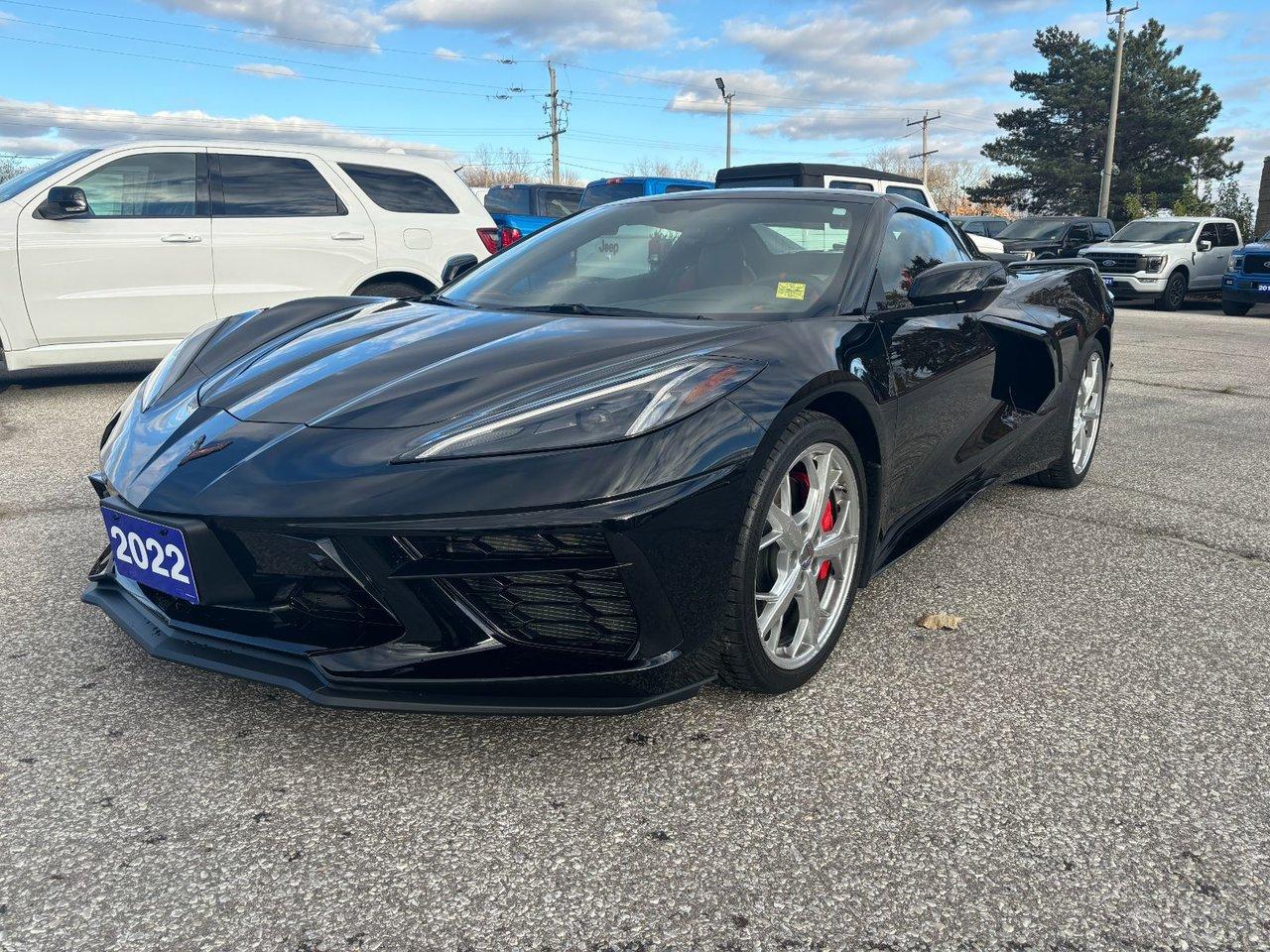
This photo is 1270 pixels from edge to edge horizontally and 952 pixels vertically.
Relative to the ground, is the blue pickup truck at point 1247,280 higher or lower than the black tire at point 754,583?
higher

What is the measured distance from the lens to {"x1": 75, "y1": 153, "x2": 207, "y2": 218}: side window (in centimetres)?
657

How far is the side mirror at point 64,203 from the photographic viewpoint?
6.24 metres

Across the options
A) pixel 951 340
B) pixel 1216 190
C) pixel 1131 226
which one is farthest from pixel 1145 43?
pixel 951 340

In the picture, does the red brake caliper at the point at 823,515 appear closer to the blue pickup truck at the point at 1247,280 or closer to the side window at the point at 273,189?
the side window at the point at 273,189

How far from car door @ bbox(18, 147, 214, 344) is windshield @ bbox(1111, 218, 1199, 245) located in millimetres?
16593

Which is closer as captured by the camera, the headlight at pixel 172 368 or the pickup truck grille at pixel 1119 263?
the headlight at pixel 172 368

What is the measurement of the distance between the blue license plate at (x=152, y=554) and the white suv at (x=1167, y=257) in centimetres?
1788

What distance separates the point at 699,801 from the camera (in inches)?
80.4

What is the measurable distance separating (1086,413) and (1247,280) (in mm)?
13689

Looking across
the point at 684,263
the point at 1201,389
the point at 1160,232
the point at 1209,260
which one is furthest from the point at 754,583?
the point at 1209,260

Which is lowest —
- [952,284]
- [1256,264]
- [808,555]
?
[808,555]

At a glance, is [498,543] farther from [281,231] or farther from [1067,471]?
[281,231]

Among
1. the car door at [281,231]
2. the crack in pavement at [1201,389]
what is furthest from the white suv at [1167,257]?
the car door at [281,231]

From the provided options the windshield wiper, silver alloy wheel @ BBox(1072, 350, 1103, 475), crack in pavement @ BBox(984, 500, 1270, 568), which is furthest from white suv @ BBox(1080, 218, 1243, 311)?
the windshield wiper
